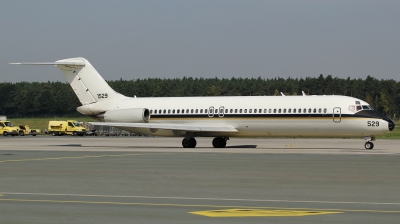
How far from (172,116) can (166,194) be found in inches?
1186

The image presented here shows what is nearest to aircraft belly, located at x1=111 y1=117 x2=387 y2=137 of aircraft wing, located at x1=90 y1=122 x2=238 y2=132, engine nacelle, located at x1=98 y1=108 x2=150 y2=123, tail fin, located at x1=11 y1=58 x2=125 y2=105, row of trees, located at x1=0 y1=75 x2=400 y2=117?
aircraft wing, located at x1=90 y1=122 x2=238 y2=132

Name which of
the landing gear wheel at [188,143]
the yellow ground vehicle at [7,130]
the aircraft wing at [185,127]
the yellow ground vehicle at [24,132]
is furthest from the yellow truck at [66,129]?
the landing gear wheel at [188,143]

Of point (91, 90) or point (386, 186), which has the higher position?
point (91, 90)

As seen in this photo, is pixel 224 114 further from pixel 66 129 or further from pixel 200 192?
pixel 66 129

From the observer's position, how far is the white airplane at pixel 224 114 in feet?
133

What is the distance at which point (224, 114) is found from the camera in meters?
44.0

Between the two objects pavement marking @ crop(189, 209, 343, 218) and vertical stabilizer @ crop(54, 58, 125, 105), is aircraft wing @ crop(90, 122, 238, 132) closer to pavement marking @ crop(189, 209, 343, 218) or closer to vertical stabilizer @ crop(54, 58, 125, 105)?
vertical stabilizer @ crop(54, 58, 125, 105)

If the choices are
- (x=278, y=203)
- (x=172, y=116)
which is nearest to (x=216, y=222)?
(x=278, y=203)

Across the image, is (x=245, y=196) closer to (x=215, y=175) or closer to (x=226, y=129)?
(x=215, y=175)

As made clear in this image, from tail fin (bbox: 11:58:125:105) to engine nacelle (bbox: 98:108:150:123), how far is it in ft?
5.95

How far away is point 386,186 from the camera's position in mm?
17641

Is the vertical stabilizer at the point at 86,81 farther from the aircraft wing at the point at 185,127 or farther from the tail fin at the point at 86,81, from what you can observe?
the aircraft wing at the point at 185,127

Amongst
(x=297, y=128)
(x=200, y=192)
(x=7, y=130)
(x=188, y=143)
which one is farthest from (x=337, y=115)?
(x=7, y=130)

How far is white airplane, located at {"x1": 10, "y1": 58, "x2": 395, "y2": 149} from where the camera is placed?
4069 cm
